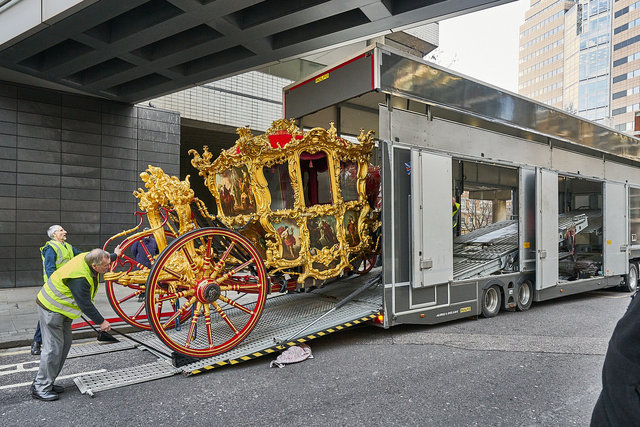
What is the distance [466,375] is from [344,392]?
1.45 m

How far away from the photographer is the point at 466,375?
502 centimetres

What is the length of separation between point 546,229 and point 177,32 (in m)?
7.84

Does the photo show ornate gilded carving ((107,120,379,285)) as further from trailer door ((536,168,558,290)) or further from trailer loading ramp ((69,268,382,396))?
trailer door ((536,168,558,290))

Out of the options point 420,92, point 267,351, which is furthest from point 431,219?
point 267,351

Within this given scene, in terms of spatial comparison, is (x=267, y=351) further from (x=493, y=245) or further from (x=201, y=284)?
(x=493, y=245)

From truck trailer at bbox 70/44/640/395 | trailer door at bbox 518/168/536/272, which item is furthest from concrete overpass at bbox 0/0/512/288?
trailer door at bbox 518/168/536/272

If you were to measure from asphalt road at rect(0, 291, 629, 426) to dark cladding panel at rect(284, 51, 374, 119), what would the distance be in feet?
11.9

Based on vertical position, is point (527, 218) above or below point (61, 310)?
above

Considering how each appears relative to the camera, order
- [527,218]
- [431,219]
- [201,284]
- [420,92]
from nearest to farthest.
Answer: [201,284], [420,92], [431,219], [527,218]

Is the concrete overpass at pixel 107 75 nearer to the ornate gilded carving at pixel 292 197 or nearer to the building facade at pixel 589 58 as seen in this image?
the ornate gilded carving at pixel 292 197

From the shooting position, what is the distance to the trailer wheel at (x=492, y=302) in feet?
26.2

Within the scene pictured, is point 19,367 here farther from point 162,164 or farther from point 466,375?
point 162,164

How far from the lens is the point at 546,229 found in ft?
29.1

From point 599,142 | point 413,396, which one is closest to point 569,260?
point 599,142
